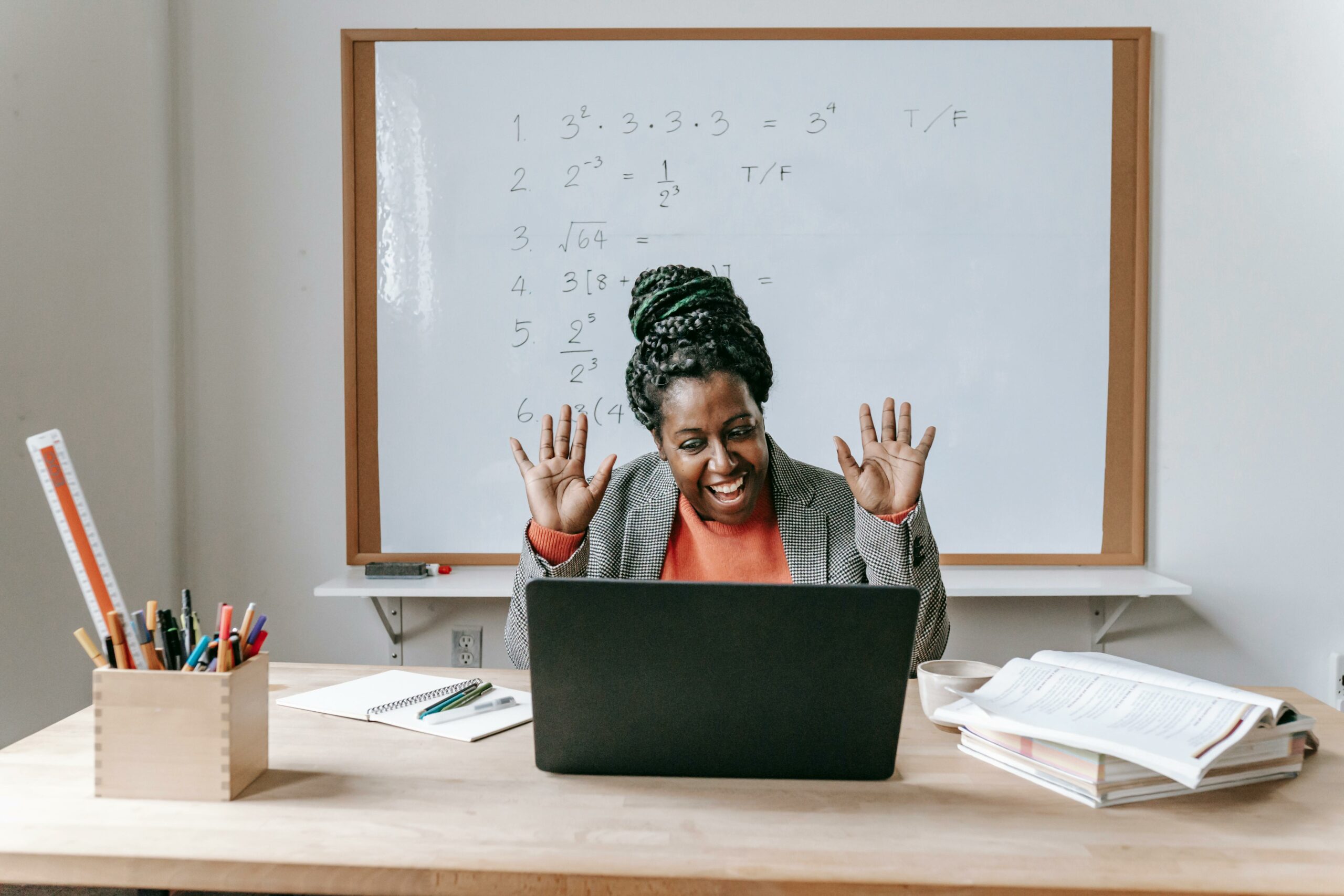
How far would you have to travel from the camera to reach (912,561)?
4.72 feet

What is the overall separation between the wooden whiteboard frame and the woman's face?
2.95 feet

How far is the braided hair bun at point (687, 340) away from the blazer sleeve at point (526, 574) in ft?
1.05

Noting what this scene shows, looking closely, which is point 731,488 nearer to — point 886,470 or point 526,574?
point 886,470

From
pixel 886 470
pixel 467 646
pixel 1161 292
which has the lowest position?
pixel 467 646

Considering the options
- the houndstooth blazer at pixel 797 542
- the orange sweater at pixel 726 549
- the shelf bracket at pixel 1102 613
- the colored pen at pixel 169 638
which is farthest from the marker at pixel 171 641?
the shelf bracket at pixel 1102 613

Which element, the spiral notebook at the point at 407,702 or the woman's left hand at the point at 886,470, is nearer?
the spiral notebook at the point at 407,702

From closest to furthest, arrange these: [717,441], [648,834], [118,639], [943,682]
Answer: [648,834] → [118,639] → [943,682] → [717,441]

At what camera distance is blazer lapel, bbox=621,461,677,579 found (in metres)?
1.63

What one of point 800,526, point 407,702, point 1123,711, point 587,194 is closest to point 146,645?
point 407,702

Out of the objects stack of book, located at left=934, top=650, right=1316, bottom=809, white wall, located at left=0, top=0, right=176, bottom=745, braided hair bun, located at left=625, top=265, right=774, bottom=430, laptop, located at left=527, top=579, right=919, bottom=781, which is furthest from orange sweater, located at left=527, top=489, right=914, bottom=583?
white wall, located at left=0, top=0, right=176, bottom=745

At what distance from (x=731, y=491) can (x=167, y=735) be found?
974 millimetres

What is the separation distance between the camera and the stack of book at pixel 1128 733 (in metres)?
0.81

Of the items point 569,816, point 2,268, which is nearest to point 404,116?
point 2,268

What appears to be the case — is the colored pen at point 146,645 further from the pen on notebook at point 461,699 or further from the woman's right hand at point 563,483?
the woman's right hand at point 563,483
